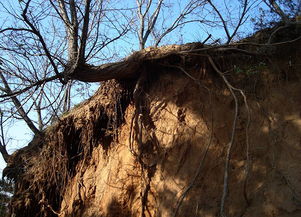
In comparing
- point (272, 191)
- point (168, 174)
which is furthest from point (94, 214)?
point (272, 191)

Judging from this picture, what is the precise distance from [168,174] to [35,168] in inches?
134

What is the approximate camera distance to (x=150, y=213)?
5.02 meters

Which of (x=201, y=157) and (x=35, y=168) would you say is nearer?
(x=201, y=157)

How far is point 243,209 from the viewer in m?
4.34

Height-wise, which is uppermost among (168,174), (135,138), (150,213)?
(135,138)

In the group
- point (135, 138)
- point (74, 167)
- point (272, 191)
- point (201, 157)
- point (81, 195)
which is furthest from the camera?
point (74, 167)

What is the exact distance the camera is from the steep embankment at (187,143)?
4484mm

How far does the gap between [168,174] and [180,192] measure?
333 millimetres

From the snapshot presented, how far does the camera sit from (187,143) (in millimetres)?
5090

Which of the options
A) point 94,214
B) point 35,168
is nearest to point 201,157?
point 94,214

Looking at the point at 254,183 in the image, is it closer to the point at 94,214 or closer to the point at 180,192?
the point at 180,192

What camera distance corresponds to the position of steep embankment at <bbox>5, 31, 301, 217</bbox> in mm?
4484

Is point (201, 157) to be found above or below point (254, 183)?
above

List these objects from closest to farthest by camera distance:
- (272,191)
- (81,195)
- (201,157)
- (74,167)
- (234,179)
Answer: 1. (272,191)
2. (234,179)
3. (201,157)
4. (81,195)
5. (74,167)
